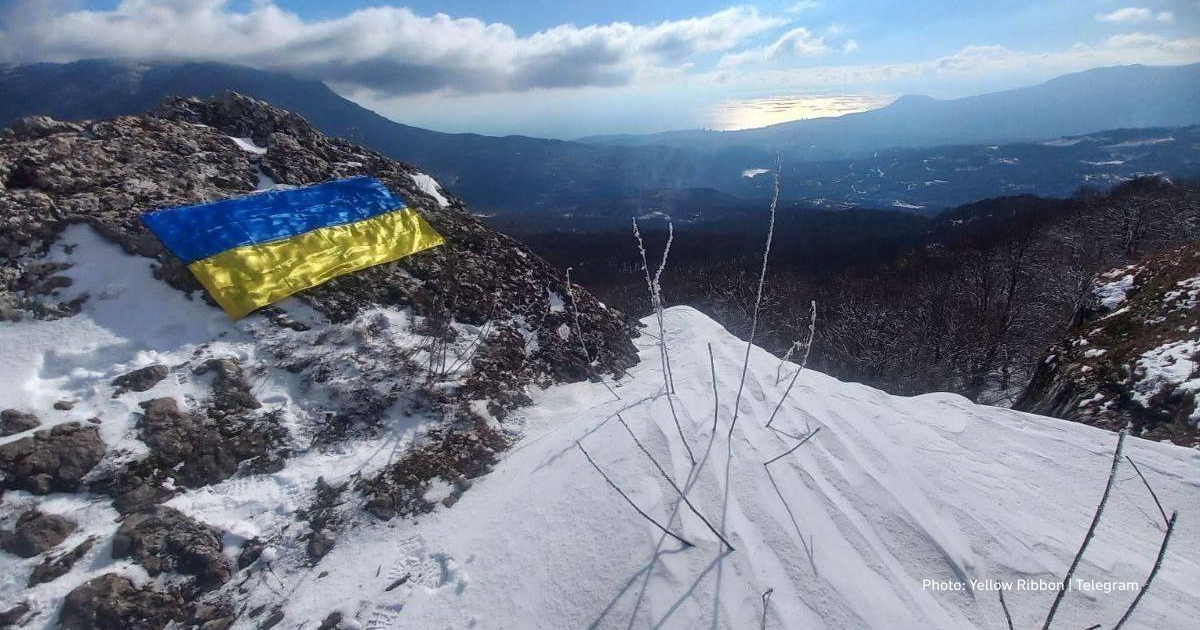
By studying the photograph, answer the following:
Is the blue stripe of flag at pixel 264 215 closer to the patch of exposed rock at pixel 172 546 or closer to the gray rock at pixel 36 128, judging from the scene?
the gray rock at pixel 36 128

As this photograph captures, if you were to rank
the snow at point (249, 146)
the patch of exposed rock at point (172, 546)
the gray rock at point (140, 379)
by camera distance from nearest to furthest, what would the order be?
the patch of exposed rock at point (172, 546) < the gray rock at point (140, 379) < the snow at point (249, 146)

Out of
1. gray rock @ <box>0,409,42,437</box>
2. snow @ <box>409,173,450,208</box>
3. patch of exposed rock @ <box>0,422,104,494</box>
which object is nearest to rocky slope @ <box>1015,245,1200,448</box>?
patch of exposed rock @ <box>0,422,104,494</box>

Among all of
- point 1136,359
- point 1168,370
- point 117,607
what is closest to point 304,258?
point 117,607

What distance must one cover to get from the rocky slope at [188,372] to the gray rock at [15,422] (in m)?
0.02

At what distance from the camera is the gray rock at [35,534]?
4590 millimetres

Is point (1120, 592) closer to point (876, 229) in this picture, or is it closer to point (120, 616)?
point (120, 616)

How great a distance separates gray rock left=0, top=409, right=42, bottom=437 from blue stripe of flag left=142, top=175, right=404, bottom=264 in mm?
2867

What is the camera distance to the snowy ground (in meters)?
3.55

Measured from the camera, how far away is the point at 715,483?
4.48 metres

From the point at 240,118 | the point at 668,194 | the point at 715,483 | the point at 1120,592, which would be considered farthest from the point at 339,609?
the point at 668,194

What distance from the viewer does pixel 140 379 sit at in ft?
20.6

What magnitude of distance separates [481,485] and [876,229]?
70.7m

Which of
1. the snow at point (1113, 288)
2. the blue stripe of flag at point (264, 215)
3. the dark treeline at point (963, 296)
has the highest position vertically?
the blue stripe of flag at point (264, 215)

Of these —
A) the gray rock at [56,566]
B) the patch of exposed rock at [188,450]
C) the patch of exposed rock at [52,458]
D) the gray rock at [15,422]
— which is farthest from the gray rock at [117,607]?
the gray rock at [15,422]
